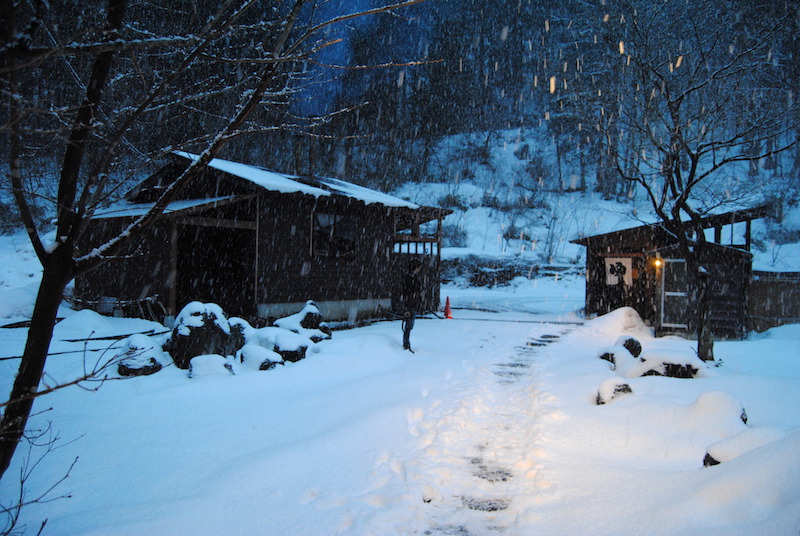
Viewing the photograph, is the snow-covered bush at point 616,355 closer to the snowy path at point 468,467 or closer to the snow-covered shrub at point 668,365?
the snow-covered shrub at point 668,365

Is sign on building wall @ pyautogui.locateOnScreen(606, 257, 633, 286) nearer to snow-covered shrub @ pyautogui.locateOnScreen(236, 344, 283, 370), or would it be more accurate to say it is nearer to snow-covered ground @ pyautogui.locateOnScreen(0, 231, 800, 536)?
snow-covered ground @ pyautogui.locateOnScreen(0, 231, 800, 536)

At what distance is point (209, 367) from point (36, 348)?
5.44m

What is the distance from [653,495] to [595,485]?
526 mm

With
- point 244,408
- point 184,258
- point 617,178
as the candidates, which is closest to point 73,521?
point 244,408

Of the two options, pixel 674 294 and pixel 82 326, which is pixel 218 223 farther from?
pixel 674 294

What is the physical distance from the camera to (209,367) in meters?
7.54

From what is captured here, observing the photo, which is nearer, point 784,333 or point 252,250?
point 252,250

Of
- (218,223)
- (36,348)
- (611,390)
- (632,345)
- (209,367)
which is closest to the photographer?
(36,348)

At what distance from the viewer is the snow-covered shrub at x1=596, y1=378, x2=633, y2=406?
255 inches

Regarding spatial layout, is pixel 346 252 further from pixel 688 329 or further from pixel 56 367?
pixel 688 329

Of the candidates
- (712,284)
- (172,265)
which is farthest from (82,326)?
(712,284)

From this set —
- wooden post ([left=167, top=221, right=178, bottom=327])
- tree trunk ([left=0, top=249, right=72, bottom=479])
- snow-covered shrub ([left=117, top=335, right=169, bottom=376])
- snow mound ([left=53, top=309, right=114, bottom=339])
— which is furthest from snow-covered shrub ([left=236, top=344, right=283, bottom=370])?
tree trunk ([left=0, top=249, right=72, bottom=479])

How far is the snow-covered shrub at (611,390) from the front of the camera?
6.47 metres

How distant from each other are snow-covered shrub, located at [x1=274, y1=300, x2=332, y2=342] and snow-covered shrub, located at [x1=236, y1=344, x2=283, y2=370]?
190 cm
